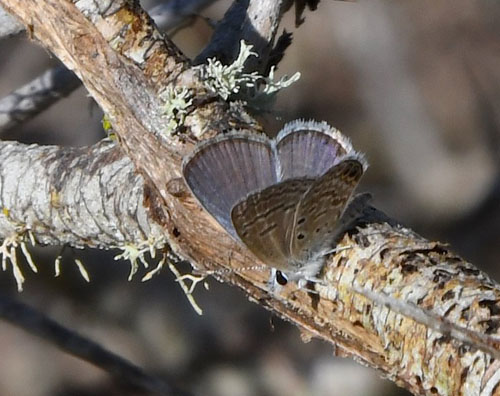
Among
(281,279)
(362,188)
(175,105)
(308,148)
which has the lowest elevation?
(281,279)

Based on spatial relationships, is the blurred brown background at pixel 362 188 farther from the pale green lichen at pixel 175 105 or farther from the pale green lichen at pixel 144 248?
the pale green lichen at pixel 175 105

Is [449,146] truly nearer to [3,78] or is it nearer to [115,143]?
[3,78]

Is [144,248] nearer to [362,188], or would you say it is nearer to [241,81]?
[241,81]

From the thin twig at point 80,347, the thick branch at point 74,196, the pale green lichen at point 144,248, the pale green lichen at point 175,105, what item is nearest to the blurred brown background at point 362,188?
the thin twig at point 80,347

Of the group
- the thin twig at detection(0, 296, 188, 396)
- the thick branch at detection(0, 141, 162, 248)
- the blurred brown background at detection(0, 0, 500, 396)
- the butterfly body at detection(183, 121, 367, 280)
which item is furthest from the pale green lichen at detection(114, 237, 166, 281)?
the blurred brown background at detection(0, 0, 500, 396)

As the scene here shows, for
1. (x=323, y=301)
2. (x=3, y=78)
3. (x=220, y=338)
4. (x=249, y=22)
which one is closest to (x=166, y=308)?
(x=220, y=338)

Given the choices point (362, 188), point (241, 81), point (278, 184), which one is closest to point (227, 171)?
point (278, 184)
